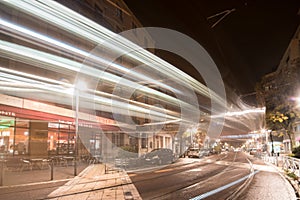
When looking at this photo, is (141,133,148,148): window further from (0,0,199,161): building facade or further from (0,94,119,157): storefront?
(0,94,119,157): storefront

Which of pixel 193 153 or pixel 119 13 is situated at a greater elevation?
pixel 119 13

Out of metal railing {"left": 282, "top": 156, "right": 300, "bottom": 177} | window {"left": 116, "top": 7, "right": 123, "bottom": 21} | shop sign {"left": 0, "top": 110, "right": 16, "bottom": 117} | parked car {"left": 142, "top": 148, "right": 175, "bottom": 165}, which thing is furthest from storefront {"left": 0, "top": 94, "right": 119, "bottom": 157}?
metal railing {"left": 282, "top": 156, "right": 300, "bottom": 177}

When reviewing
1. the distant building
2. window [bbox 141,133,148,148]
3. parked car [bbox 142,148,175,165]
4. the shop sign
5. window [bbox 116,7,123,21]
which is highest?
window [bbox 116,7,123,21]

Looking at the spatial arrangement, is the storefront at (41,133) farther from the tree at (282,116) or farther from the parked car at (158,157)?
the tree at (282,116)

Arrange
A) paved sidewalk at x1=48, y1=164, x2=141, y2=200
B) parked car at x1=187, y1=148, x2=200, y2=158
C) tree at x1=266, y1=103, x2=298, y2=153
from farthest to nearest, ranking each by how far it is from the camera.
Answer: parked car at x1=187, y1=148, x2=200, y2=158 < tree at x1=266, y1=103, x2=298, y2=153 < paved sidewalk at x1=48, y1=164, x2=141, y2=200

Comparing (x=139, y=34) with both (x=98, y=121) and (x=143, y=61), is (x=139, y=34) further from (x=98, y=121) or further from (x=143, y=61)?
(x=143, y=61)

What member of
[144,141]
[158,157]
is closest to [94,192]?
[158,157]

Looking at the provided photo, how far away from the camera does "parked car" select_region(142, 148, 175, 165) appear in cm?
2402

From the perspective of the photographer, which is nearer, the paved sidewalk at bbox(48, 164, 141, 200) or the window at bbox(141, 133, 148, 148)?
the paved sidewalk at bbox(48, 164, 141, 200)

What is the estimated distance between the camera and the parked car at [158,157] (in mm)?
24019

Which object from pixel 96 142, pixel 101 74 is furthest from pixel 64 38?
pixel 96 142

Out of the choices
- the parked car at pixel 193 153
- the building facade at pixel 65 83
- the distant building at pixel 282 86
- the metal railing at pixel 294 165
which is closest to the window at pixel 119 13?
the building facade at pixel 65 83

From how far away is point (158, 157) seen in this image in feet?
84.2

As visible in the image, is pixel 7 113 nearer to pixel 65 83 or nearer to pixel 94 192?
pixel 65 83
